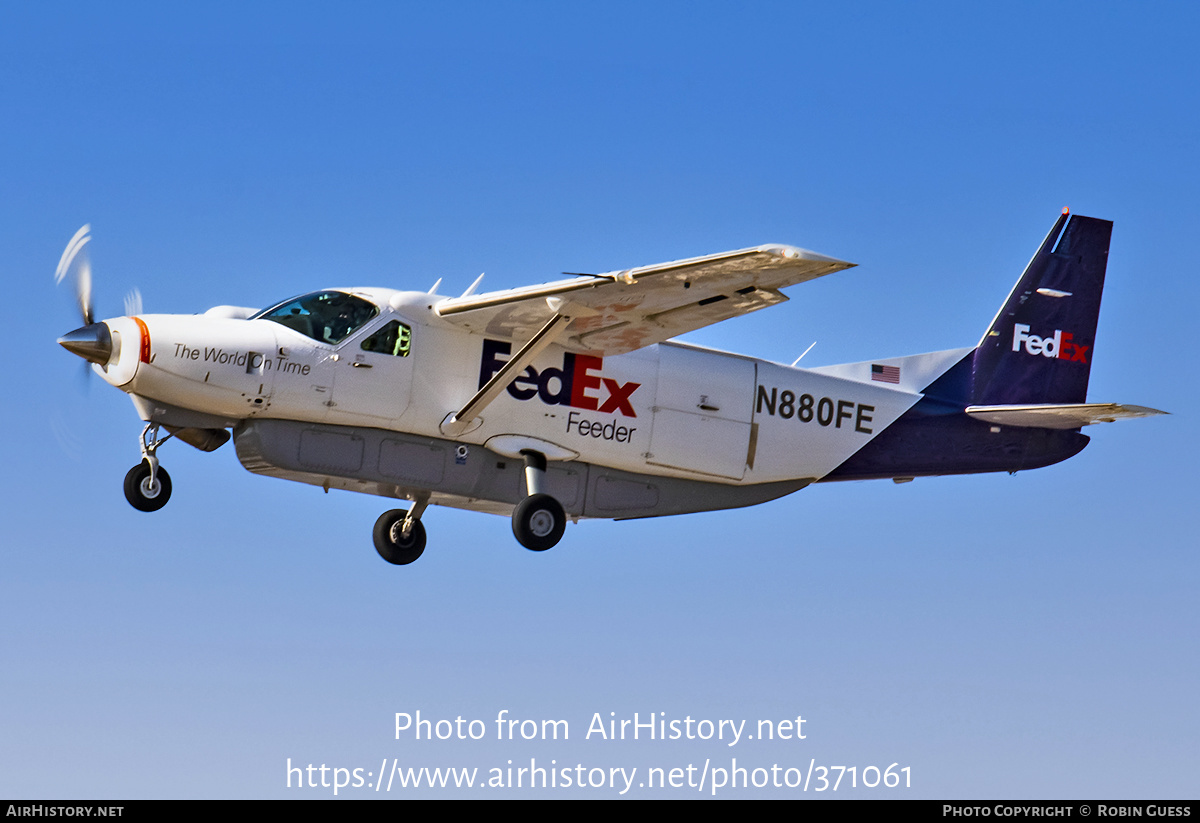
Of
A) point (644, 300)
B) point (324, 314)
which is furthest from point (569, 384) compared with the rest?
point (324, 314)

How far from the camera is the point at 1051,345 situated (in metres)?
24.2

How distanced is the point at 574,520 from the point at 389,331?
3803mm

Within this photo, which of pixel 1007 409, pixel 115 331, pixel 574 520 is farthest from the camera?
pixel 1007 409

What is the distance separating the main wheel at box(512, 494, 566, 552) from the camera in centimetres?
1997

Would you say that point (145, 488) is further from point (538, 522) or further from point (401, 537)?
point (538, 522)

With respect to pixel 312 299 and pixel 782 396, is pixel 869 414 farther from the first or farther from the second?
pixel 312 299

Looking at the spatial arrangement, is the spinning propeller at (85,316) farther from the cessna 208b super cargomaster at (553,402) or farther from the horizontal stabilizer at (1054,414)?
the horizontal stabilizer at (1054,414)

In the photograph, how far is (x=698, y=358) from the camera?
21.3 metres

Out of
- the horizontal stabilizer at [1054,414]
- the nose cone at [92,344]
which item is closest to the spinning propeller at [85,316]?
the nose cone at [92,344]

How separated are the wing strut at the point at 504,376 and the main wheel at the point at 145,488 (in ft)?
11.4

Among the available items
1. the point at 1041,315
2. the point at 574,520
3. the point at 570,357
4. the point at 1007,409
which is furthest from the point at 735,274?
the point at 1041,315

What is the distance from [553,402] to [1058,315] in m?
8.92

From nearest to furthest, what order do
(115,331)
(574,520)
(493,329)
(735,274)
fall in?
(735,274), (115,331), (493,329), (574,520)

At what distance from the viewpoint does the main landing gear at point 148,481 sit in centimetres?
1880
